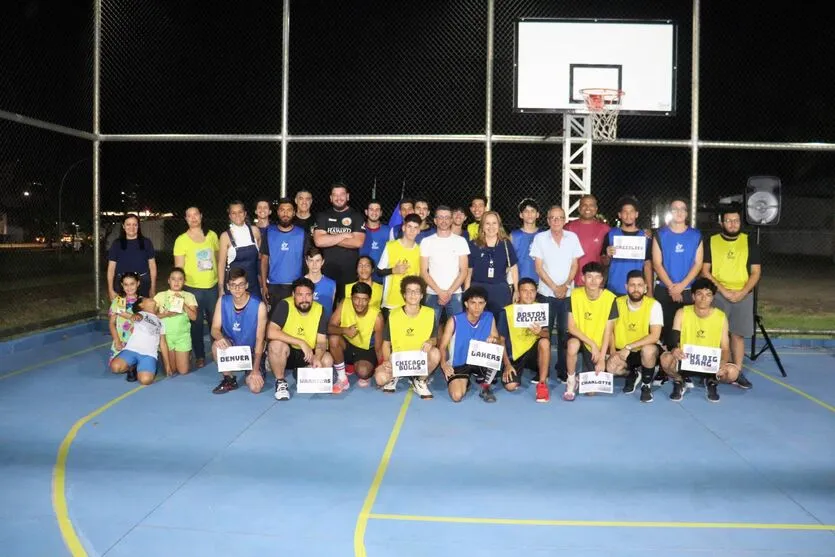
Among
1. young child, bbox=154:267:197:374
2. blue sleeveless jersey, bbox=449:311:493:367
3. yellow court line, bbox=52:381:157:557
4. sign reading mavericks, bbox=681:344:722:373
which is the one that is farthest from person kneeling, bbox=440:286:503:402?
yellow court line, bbox=52:381:157:557

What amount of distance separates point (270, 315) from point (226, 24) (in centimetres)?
1417

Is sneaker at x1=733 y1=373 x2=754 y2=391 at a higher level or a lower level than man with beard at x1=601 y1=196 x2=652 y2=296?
lower

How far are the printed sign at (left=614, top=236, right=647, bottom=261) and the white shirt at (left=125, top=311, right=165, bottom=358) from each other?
197 inches

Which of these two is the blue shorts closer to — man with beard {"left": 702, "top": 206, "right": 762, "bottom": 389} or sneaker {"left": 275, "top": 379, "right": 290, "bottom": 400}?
sneaker {"left": 275, "top": 379, "right": 290, "bottom": 400}

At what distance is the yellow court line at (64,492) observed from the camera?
145 inches

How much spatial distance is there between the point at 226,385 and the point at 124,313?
1.55 meters

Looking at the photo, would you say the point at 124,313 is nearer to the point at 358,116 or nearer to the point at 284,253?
the point at 284,253

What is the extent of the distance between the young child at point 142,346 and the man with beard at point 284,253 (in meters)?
1.25

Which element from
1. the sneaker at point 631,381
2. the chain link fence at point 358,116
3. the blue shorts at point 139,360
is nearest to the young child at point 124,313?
the blue shorts at point 139,360

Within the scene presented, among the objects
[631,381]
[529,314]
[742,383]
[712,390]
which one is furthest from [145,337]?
[742,383]

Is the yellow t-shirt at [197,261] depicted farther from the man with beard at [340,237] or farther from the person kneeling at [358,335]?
the person kneeling at [358,335]

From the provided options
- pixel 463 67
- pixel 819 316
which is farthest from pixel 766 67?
pixel 463 67

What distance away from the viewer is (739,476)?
4.82 metres

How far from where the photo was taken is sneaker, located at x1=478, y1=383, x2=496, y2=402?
678 cm
